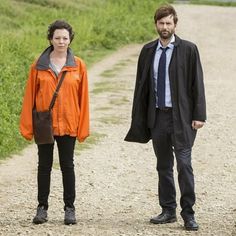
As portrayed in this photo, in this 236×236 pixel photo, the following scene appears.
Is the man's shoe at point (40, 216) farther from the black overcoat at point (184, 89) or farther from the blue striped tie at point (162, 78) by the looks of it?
the blue striped tie at point (162, 78)

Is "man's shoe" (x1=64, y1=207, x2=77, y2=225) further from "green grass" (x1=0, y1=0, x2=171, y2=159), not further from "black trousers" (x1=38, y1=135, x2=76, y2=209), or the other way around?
"green grass" (x1=0, y1=0, x2=171, y2=159)

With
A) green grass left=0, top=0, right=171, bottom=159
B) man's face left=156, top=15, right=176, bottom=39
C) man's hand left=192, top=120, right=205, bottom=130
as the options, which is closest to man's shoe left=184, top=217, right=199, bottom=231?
man's hand left=192, top=120, right=205, bottom=130

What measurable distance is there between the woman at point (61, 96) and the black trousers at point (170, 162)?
56cm

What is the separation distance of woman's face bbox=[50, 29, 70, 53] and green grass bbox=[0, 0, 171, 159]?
513 cm

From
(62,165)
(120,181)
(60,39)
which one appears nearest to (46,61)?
(60,39)

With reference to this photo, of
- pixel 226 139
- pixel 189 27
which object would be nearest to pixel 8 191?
pixel 226 139

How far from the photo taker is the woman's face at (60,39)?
18.6ft

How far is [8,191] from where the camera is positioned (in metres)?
7.45

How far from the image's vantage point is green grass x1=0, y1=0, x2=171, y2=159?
1249 cm

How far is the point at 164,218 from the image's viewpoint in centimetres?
605

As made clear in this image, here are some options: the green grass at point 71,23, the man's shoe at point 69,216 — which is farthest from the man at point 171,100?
the green grass at point 71,23

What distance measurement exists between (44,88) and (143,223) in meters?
1.36

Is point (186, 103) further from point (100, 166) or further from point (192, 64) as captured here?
point (100, 166)

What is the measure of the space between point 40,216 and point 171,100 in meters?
1.37
